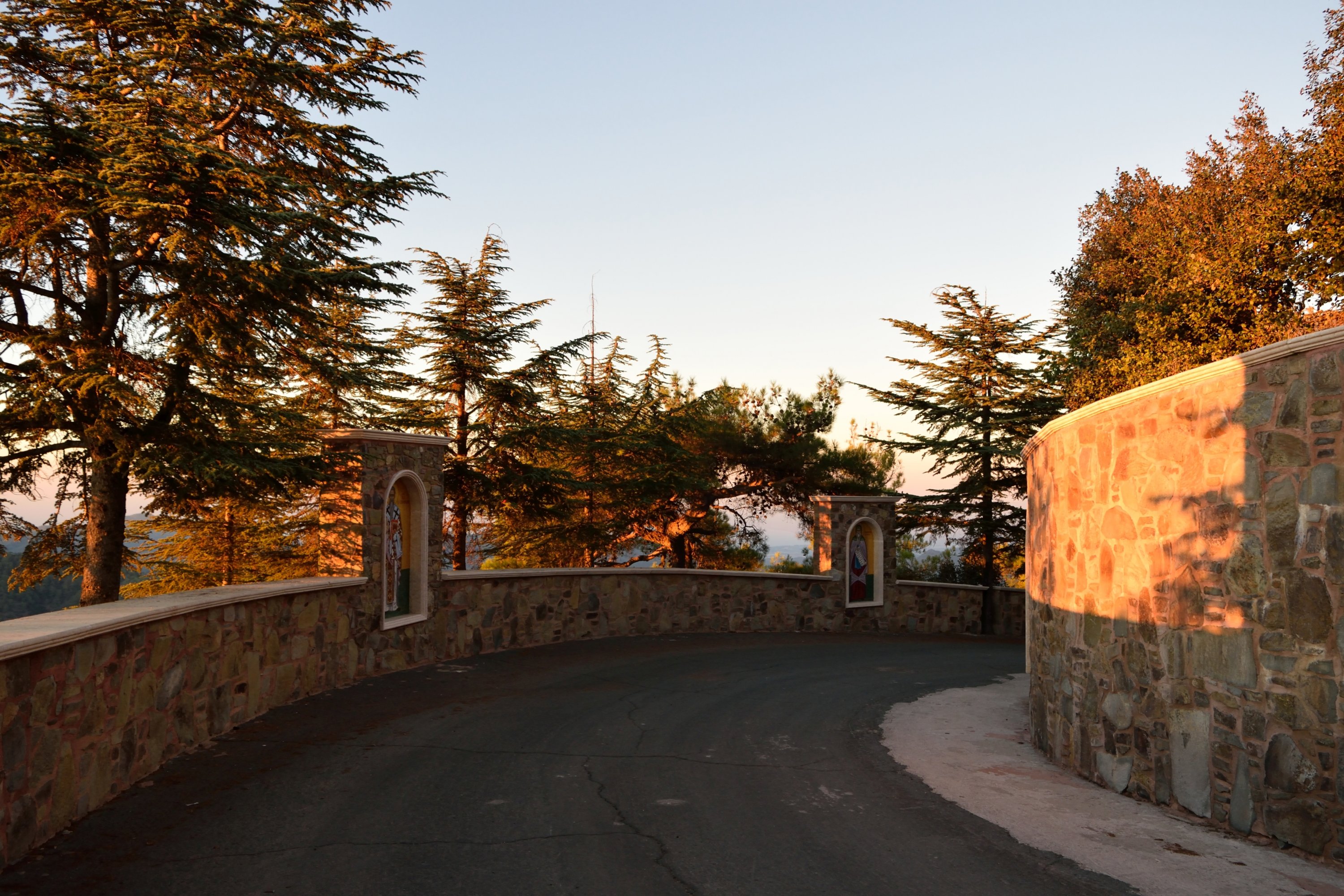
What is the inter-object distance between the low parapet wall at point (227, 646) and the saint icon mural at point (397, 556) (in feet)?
1.25

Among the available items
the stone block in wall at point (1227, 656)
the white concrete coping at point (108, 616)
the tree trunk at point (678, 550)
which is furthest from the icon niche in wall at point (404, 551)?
the tree trunk at point (678, 550)

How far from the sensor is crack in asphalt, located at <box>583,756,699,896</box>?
5.27 metres

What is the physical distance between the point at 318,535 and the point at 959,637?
54.2 ft

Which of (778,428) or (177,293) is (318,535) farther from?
(778,428)

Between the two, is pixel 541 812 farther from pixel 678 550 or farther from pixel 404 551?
pixel 678 550

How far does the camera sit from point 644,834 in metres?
6.11

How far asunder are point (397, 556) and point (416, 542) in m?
0.47

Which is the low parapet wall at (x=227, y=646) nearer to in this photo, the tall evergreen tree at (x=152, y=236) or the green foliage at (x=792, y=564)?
the tall evergreen tree at (x=152, y=236)

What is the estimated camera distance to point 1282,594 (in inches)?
228

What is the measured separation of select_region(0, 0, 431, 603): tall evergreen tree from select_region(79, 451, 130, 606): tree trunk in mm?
34

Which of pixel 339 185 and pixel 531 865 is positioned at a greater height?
pixel 339 185

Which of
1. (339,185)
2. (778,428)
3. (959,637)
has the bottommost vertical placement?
(959,637)

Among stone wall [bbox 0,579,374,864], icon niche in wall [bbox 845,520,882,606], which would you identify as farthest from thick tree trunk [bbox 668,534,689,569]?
stone wall [bbox 0,579,374,864]

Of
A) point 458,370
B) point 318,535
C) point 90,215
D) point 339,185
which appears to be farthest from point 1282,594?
point 458,370
